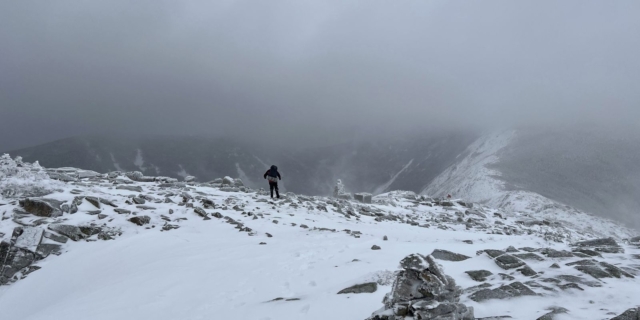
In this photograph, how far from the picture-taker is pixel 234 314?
6.23 meters

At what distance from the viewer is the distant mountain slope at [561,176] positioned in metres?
54.3

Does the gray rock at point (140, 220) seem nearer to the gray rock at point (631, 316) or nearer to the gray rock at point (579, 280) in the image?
the gray rock at point (579, 280)

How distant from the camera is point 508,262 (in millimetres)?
8172

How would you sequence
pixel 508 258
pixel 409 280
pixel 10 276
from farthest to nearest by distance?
pixel 10 276
pixel 508 258
pixel 409 280

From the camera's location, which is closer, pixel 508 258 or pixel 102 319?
pixel 102 319

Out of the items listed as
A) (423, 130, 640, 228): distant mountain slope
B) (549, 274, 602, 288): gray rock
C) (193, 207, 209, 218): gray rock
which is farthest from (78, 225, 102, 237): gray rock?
(423, 130, 640, 228): distant mountain slope

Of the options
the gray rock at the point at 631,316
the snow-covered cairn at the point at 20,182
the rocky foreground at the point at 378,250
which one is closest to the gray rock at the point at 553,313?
the rocky foreground at the point at 378,250

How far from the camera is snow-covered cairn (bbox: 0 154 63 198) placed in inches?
514

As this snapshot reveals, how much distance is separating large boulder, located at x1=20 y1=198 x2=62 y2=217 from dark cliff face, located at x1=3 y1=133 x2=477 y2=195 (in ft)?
385

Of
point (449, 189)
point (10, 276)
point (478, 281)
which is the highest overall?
point (449, 189)

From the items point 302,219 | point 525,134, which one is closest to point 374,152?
point 525,134

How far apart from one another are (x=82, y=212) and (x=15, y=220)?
6.37ft

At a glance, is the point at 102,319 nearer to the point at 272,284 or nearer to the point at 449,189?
the point at 272,284

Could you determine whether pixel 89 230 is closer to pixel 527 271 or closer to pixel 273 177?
pixel 273 177
